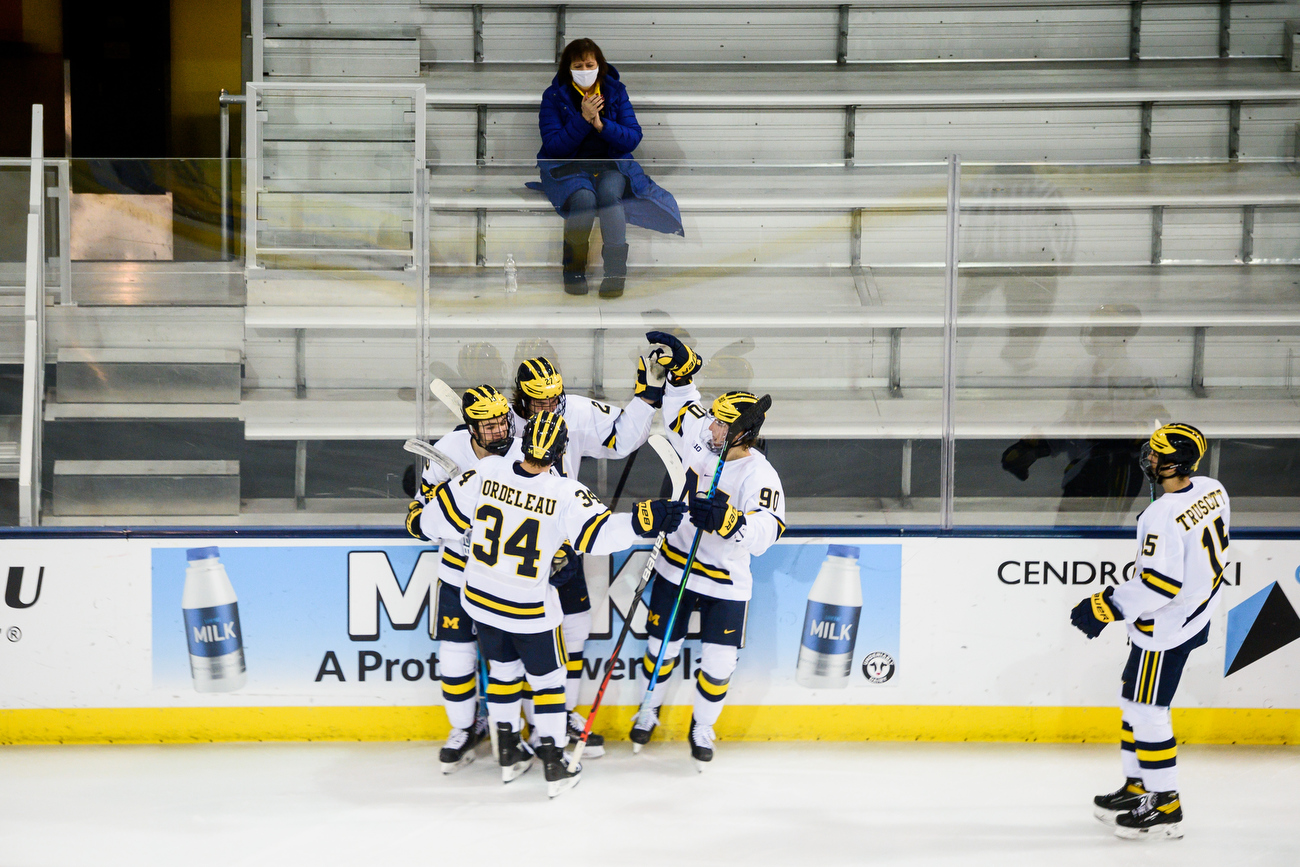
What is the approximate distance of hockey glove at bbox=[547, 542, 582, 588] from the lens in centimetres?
359

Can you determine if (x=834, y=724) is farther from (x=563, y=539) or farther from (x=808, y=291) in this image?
(x=808, y=291)

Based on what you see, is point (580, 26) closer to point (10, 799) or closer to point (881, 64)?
point (881, 64)

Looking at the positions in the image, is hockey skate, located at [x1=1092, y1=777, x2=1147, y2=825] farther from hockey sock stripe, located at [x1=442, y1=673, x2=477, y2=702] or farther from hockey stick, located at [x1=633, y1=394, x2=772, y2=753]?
hockey sock stripe, located at [x1=442, y1=673, x2=477, y2=702]

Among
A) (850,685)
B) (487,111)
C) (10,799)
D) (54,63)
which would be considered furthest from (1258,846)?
A: (54,63)

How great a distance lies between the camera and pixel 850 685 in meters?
3.92

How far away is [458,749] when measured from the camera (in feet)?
12.1

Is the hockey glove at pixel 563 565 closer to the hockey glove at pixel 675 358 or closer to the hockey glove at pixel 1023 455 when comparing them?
the hockey glove at pixel 675 358

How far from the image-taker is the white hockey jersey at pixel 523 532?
3305 mm

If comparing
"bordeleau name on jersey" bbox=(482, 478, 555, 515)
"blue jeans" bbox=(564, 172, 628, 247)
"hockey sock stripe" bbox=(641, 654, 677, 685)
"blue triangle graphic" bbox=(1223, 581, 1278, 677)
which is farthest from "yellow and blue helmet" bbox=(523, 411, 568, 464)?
"blue triangle graphic" bbox=(1223, 581, 1278, 677)

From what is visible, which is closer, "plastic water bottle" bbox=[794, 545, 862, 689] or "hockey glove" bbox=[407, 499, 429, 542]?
"hockey glove" bbox=[407, 499, 429, 542]

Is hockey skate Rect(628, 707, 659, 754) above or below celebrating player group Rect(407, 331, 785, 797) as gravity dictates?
below

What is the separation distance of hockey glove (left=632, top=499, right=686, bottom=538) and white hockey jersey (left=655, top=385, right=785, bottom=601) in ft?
0.69

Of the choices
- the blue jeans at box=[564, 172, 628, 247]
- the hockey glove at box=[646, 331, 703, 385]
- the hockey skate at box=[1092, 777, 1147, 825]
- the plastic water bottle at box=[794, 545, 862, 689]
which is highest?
the blue jeans at box=[564, 172, 628, 247]

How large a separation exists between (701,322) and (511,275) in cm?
64
